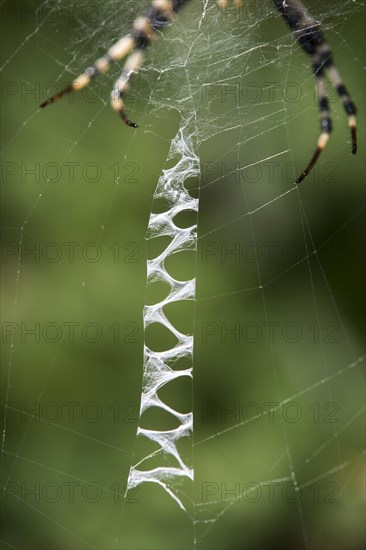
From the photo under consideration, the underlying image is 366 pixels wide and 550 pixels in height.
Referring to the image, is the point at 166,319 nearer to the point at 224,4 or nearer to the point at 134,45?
the point at 134,45

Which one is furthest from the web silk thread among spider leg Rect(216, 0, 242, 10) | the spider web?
spider leg Rect(216, 0, 242, 10)

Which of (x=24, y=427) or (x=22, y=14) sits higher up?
(x=22, y=14)

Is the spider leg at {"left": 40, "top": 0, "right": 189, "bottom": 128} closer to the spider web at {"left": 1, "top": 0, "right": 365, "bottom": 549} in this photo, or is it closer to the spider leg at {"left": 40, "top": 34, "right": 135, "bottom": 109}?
the spider leg at {"left": 40, "top": 34, "right": 135, "bottom": 109}

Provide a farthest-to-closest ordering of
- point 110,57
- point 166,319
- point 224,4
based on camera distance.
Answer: point 166,319 < point 224,4 < point 110,57

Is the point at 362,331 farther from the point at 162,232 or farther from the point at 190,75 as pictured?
the point at 190,75

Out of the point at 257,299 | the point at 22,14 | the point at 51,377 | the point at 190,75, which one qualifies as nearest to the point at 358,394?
the point at 257,299

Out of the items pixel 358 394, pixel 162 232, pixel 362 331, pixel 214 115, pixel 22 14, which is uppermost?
pixel 22 14

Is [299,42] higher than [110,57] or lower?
higher

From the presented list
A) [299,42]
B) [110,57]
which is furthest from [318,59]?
[110,57]
